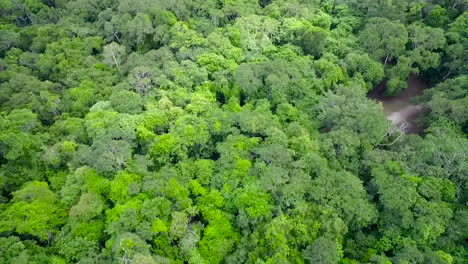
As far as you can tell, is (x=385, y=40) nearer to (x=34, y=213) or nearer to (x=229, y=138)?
(x=229, y=138)

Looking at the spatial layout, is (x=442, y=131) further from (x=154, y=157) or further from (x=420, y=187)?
(x=154, y=157)

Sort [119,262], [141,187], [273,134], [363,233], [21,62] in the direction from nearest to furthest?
[119,262] → [141,187] → [363,233] → [273,134] → [21,62]

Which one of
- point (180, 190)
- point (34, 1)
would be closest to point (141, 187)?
point (180, 190)

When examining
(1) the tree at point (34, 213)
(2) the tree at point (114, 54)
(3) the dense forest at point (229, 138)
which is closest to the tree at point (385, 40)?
(3) the dense forest at point (229, 138)

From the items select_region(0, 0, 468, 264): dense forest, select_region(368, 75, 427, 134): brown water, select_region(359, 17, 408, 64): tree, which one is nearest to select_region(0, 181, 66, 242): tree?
select_region(0, 0, 468, 264): dense forest

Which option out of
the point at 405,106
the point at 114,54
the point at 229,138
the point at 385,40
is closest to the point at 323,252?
the point at 229,138

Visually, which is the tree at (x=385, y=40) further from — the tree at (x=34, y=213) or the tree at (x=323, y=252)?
the tree at (x=34, y=213)
